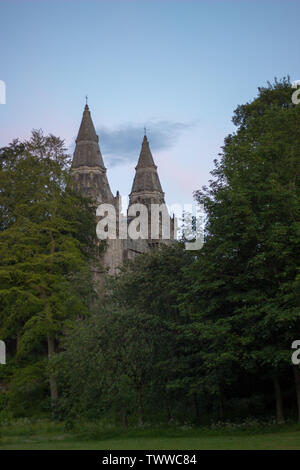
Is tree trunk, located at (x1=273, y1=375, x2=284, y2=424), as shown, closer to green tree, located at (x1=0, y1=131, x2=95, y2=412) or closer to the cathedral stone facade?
green tree, located at (x1=0, y1=131, x2=95, y2=412)

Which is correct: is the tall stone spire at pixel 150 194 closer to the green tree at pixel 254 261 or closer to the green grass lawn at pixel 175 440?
the green tree at pixel 254 261

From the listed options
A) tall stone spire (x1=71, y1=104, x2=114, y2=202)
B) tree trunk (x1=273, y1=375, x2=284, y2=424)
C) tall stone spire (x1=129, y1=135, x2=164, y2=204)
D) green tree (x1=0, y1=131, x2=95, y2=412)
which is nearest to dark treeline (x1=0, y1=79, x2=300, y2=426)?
tree trunk (x1=273, y1=375, x2=284, y2=424)

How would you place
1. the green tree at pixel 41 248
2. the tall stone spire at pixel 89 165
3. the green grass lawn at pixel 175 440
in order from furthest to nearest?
1. the tall stone spire at pixel 89 165
2. the green tree at pixel 41 248
3. the green grass lawn at pixel 175 440

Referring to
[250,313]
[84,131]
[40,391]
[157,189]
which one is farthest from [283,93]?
[157,189]

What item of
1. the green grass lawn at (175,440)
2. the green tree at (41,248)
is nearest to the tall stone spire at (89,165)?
the green tree at (41,248)

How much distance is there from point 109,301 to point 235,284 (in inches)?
236

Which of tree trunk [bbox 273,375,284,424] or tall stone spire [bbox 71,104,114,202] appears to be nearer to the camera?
tree trunk [bbox 273,375,284,424]

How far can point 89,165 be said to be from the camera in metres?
55.4

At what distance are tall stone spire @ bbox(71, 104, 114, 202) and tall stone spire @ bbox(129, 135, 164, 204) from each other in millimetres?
16590

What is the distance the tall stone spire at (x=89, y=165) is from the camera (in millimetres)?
53938

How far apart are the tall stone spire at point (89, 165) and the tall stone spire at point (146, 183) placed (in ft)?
54.4

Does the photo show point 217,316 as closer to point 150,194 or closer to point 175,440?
point 175,440

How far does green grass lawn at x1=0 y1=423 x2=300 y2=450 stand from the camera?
1482 cm

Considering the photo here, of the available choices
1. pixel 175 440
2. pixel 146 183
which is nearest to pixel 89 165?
A: pixel 146 183
